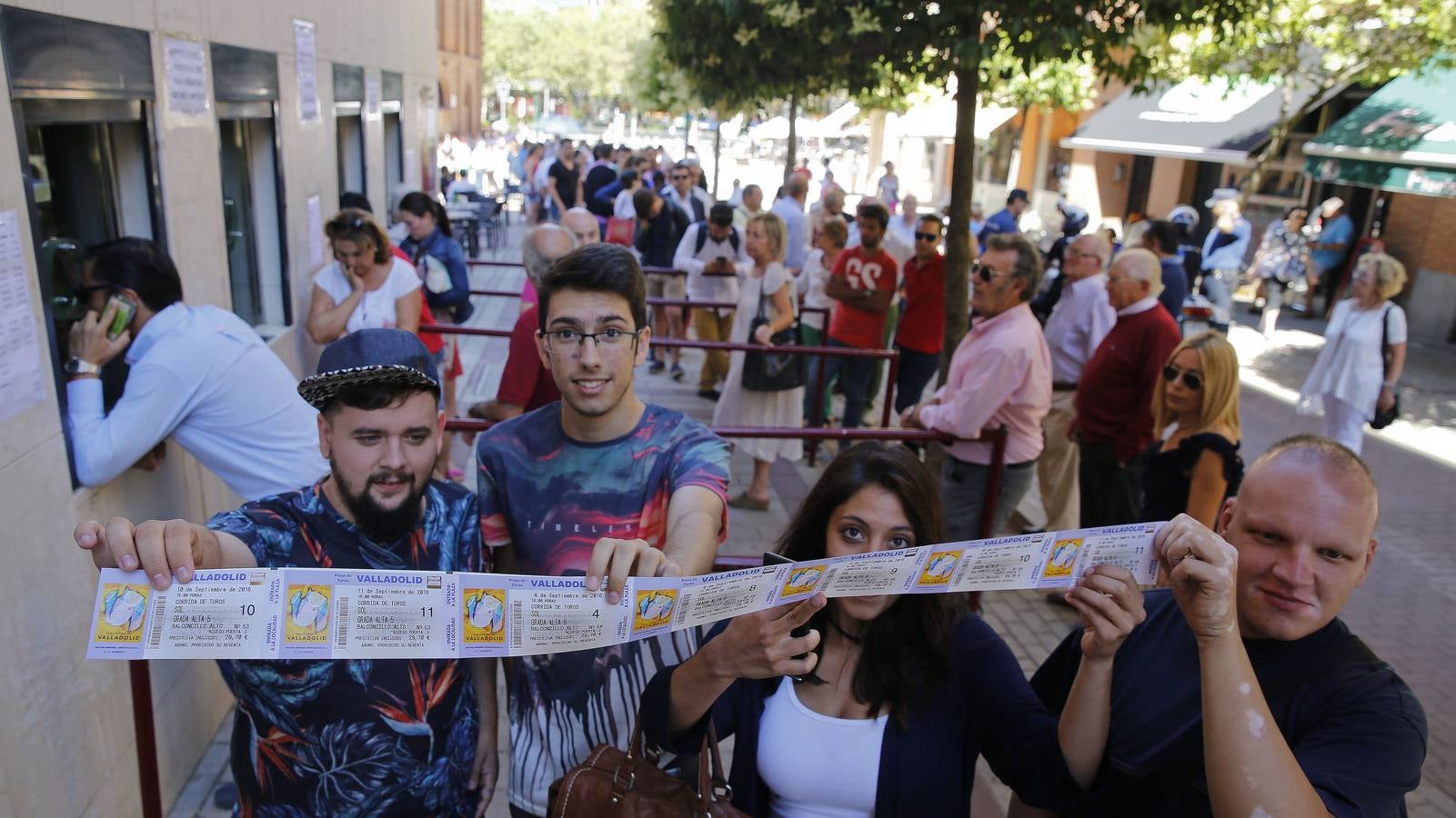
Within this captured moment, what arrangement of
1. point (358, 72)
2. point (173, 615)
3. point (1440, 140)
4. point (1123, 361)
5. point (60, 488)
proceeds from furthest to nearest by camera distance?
point (1440, 140)
point (358, 72)
point (1123, 361)
point (60, 488)
point (173, 615)

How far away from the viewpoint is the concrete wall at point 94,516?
2539 millimetres

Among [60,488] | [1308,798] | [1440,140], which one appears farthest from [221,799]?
[1440,140]

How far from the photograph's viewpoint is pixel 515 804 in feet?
7.54

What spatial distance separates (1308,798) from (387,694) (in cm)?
172

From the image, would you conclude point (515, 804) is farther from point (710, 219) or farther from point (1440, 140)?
point (1440, 140)

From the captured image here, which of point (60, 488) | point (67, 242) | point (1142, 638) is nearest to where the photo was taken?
point (1142, 638)

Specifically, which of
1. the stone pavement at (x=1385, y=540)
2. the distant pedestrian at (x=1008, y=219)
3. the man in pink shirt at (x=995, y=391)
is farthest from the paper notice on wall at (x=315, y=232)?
the distant pedestrian at (x=1008, y=219)

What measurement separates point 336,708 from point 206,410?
4.68ft

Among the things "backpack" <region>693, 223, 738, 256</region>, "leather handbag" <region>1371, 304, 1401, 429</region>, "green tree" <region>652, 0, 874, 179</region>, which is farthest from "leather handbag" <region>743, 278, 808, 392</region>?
"leather handbag" <region>1371, 304, 1401, 429</region>

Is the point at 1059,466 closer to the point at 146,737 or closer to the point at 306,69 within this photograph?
the point at 146,737

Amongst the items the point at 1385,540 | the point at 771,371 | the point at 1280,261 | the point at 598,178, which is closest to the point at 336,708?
the point at 771,371

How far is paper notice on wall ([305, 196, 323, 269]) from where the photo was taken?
20.0 feet

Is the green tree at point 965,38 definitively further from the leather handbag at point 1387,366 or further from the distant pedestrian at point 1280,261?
the distant pedestrian at point 1280,261

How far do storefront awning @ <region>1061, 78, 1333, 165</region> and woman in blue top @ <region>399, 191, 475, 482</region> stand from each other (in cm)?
1207
